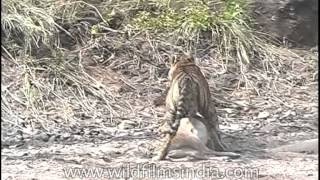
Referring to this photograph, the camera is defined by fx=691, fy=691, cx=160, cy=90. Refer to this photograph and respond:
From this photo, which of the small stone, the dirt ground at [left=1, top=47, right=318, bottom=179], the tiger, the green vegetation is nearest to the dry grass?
the green vegetation

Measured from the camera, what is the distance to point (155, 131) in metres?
6.03

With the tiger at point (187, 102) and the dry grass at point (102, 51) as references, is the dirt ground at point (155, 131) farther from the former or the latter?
the tiger at point (187, 102)

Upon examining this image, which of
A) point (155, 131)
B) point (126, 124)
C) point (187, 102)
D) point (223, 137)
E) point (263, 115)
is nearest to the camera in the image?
point (187, 102)

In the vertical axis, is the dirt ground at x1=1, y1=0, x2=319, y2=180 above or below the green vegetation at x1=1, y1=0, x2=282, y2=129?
below

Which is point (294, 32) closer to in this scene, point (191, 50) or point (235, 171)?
point (191, 50)

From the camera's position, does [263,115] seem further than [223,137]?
Yes

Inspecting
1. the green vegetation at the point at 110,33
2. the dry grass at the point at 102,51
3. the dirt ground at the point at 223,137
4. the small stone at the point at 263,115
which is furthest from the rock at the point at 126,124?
the small stone at the point at 263,115

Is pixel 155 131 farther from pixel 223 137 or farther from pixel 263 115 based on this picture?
pixel 263 115

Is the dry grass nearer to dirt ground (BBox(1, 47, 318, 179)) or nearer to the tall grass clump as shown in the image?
the tall grass clump

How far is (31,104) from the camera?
643cm

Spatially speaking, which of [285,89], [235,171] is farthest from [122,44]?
[235,171]

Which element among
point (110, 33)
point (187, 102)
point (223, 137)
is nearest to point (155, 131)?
point (223, 137)

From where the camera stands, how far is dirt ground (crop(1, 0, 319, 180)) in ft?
15.7

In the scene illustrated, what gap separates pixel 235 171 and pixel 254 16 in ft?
11.8
